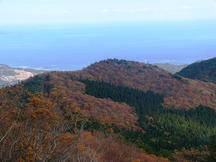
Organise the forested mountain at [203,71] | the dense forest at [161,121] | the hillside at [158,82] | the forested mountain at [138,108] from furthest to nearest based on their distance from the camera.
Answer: the forested mountain at [203,71] < the hillside at [158,82] < the dense forest at [161,121] < the forested mountain at [138,108]

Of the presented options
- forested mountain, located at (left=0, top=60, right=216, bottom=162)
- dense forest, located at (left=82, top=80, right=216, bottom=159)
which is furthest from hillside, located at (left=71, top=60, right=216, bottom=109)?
dense forest, located at (left=82, top=80, right=216, bottom=159)

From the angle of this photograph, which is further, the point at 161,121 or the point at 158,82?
the point at 158,82

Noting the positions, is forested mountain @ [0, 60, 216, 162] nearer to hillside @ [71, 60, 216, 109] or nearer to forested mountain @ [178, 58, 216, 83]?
hillside @ [71, 60, 216, 109]

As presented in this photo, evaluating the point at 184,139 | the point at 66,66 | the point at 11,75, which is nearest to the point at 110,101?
the point at 184,139

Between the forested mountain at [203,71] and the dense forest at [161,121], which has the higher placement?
the forested mountain at [203,71]

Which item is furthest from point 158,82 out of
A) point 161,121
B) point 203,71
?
point 203,71

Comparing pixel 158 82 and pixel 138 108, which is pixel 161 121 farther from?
pixel 158 82

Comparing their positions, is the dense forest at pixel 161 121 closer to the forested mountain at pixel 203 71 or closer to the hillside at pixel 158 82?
the hillside at pixel 158 82

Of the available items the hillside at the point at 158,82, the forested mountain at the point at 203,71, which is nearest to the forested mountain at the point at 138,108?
the hillside at the point at 158,82
